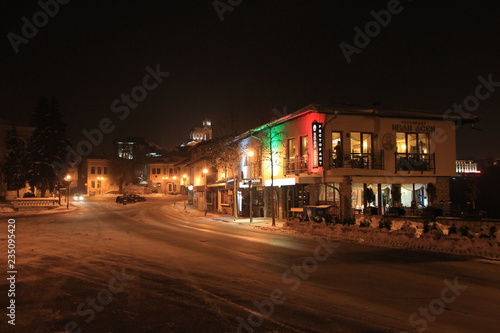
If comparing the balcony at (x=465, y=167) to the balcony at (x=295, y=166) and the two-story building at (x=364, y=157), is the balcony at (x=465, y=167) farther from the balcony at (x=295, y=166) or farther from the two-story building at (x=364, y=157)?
the balcony at (x=295, y=166)

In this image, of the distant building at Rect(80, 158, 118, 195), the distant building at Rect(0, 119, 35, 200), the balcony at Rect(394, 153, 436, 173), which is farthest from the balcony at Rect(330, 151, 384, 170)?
the distant building at Rect(80, 158, 118, 195)

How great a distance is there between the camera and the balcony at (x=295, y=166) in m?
27.5

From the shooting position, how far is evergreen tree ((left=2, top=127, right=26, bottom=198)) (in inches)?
2040

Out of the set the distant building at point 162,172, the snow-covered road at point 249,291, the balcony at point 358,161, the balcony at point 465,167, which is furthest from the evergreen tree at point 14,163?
the balcony at point 465,167

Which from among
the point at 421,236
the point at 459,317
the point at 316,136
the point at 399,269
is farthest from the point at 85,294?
the point at 316,136

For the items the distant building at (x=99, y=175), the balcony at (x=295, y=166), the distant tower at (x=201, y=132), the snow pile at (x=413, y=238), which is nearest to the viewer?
the snow pile at (x=413, y=238)

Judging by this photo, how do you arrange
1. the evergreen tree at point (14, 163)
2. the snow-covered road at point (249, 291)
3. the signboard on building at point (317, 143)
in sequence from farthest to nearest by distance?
the evergreen tree at point (14, 163) → the signboard on building at point (317, 143) → the snow-covered road at point (249, 291)

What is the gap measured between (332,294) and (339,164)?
18.7 m

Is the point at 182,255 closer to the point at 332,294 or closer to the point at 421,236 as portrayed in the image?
the point at 332,294

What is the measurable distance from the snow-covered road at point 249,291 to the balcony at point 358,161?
12.2m

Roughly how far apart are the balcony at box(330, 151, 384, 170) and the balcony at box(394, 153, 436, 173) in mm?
1458

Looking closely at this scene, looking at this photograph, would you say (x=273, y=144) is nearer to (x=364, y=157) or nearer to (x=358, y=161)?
(x=358, y=161)

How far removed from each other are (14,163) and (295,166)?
141ft

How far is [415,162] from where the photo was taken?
91.7 feet
